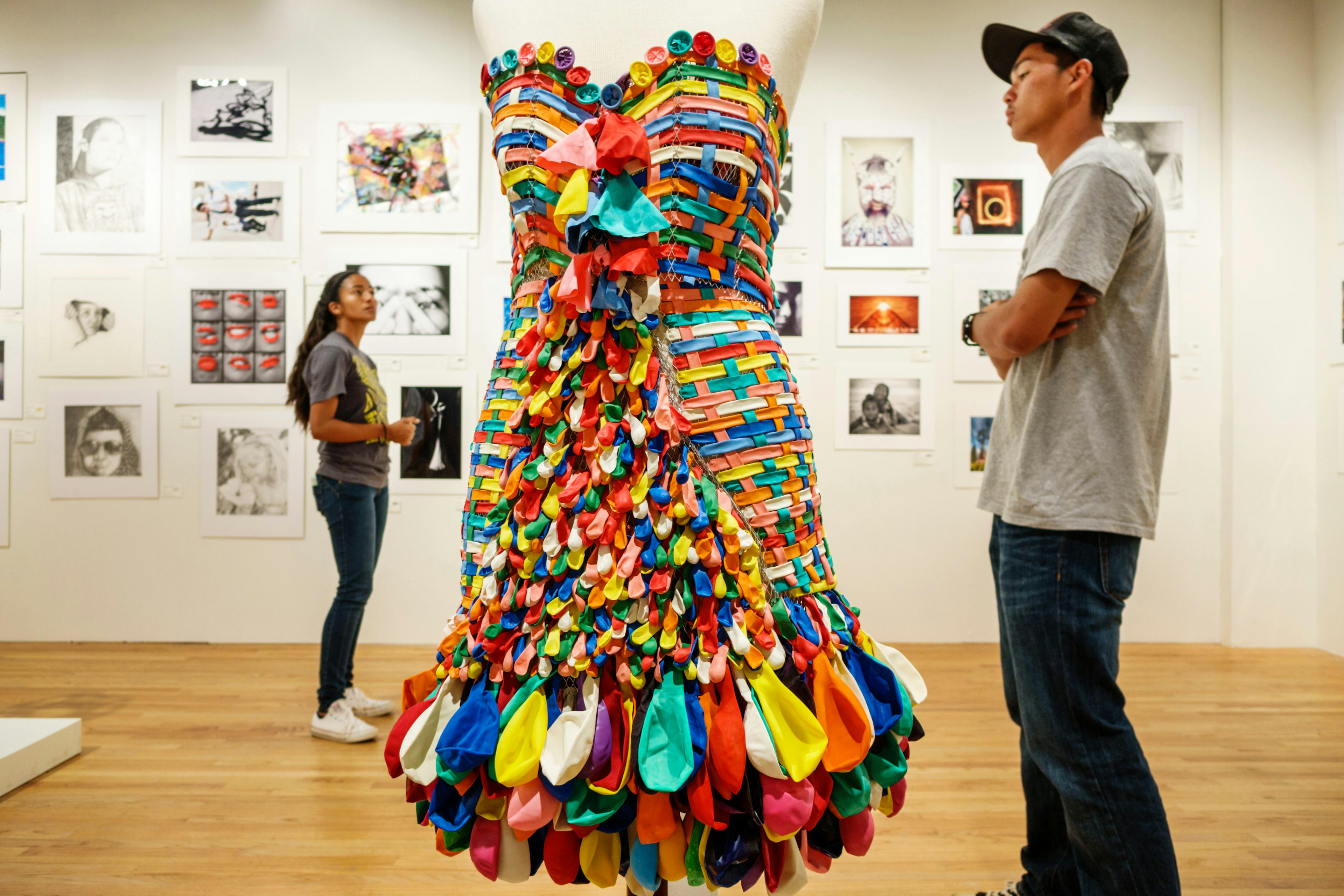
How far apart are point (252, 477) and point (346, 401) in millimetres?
1899

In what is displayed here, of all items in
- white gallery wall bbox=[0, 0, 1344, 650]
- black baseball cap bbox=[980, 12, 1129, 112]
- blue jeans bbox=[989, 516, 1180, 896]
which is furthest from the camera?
white gallery wall bbox=[0, 0, 1344, 650]

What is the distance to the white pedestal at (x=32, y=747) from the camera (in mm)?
2590

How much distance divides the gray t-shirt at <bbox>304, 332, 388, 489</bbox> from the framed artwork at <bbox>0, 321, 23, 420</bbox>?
106 inches

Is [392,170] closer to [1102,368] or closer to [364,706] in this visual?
[364,706]

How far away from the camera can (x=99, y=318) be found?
4.61m

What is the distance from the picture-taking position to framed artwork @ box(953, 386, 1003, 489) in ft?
15.1

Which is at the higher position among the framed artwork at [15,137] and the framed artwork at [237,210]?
the framed artwork at [15,137]

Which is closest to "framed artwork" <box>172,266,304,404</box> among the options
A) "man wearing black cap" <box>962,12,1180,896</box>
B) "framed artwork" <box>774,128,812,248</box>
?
"framed artwork" <box>774,128,812,248</box>

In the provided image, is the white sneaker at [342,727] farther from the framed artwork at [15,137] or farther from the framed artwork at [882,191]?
the framed artwork at [15,137]

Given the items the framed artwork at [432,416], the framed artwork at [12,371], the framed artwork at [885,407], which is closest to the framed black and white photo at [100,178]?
the framed artwork at [12,371]

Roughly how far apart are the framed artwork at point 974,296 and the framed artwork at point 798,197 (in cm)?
91

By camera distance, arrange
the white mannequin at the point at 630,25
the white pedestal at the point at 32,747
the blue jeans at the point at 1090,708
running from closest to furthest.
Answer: the white mannequin at the point at 630,25 < the blue jeans at the point at 1090,708 < the white pedestal at the point at 32,747

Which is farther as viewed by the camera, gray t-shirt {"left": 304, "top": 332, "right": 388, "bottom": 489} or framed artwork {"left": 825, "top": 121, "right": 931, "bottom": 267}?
→ framed artwork {"left": 825, "top": 121, "right": 931, "bottom": 267}

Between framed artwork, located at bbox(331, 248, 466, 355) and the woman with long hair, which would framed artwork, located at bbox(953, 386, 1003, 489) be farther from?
the woman with long hair
